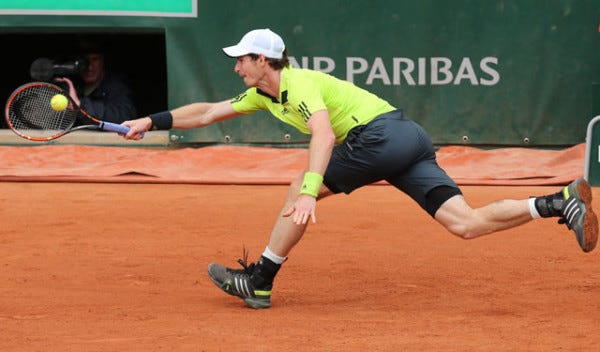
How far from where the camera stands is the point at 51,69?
1173 cm

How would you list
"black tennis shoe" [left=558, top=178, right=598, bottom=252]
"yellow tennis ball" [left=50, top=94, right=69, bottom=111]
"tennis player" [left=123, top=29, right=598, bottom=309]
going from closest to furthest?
1. "black tennis shoe" [left=558, top=178, right=598, bottom=252]
2. "tennis player" [left=123, top=29, right=598, bottom=309]
3. "yellow tennis ball" [left=50, top=94, right=69, bottom=111]

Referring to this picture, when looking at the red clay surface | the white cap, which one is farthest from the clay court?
the white cap

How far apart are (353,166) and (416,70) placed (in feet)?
18.3

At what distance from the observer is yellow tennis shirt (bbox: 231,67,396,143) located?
17.7 feet

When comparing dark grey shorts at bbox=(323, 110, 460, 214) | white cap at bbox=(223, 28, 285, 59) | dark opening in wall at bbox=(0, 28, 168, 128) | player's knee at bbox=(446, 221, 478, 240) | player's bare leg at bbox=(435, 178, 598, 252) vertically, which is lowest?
dark opening in wall at bbox=(0, 28, 168, 128)

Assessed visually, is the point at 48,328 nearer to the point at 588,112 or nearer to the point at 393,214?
the point at 393,214

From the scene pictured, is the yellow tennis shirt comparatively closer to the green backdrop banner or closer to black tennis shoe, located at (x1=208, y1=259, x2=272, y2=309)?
black tennis shoe, located at (x1=208, y1=259, x2=272, y2=309)

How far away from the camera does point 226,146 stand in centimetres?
1139

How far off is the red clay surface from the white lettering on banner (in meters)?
1.74

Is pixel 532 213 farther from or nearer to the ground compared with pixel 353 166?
nearer to the ground

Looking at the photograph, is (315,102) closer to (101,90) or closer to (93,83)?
(101,90)

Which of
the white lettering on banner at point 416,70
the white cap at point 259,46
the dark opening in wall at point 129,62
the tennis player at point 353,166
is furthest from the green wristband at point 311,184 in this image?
the dark opening in wall at point 129,62

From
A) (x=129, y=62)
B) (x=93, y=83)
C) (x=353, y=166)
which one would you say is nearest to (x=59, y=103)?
(x=353, y=166)

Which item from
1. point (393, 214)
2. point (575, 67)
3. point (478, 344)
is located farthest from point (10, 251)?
point (575, 67)
